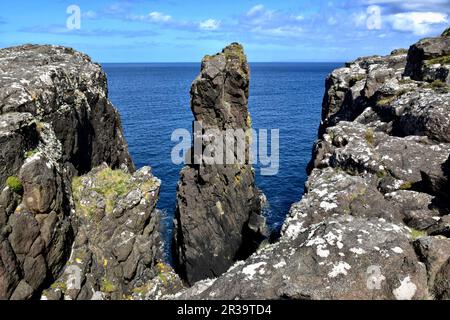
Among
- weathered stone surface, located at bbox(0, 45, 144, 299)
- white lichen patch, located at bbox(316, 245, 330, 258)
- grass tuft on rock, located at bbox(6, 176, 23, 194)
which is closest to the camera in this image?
white lichen patch, located at bbox(316, 245, 330, 258)

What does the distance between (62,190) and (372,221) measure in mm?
20252

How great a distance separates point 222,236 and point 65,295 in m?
23.5

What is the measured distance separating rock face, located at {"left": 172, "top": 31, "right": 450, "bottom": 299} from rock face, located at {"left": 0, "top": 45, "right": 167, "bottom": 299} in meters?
13.0

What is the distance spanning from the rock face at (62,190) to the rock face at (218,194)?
11356 mm

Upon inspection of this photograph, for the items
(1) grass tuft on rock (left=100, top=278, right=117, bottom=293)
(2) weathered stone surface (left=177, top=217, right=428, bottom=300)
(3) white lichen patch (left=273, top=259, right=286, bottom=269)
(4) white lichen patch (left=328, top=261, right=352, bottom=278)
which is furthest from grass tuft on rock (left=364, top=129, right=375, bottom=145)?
(1) grass tuft on rock (left=100, top=278, right=117, bottom=293)

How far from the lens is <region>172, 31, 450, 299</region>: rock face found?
36.1ft

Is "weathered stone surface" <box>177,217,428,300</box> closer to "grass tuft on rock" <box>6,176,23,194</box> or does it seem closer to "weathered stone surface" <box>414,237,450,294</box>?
"weathered stone surface" <box>414,237,450,294</box>

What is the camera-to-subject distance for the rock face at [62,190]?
70.0 feet

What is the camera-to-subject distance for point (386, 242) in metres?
11.9

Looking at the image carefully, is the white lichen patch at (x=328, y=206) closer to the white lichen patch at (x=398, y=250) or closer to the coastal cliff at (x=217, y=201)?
the coastal cliff at (x=217, y=201)

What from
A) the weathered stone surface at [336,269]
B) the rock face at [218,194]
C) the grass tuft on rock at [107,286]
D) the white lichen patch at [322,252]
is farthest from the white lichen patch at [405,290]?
the rock face at [218,194]

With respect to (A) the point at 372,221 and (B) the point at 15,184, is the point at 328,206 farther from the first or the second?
(B) the point at 15,184

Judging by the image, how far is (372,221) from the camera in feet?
42.8
